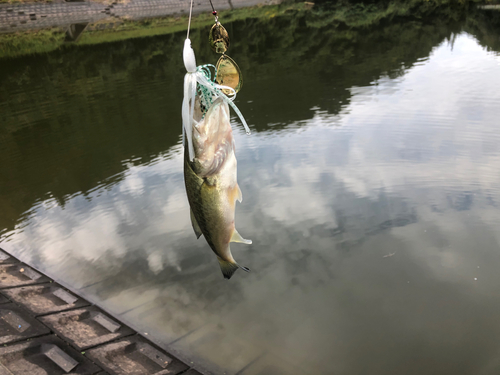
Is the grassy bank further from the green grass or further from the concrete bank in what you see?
the concrete bank

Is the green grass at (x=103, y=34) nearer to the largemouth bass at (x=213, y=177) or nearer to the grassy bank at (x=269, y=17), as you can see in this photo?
the grassy bank at (x=269, y=17)

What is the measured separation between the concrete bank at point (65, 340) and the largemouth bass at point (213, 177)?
2.77 metres

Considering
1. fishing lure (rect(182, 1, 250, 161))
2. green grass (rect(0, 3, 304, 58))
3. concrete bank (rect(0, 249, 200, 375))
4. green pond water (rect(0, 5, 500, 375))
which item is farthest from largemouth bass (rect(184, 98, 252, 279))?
green grass (rect(0, 3, 304, 58))

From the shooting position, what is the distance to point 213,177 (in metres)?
1.68

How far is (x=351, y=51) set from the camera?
66.6ft

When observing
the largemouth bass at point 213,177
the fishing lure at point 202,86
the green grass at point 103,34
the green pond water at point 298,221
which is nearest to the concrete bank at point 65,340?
the green pond water at point 298,221

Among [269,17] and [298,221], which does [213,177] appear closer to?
[298,221]

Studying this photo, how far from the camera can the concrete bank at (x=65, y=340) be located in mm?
3689

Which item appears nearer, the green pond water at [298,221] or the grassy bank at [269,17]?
the green pond water at [298,221]

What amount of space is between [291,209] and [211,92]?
17.2ft

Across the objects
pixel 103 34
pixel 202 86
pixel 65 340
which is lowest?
pixel 65 340

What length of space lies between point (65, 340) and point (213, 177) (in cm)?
348

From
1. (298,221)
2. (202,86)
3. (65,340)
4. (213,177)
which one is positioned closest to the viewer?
(202,86)

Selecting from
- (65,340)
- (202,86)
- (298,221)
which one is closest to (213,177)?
(202,86)
